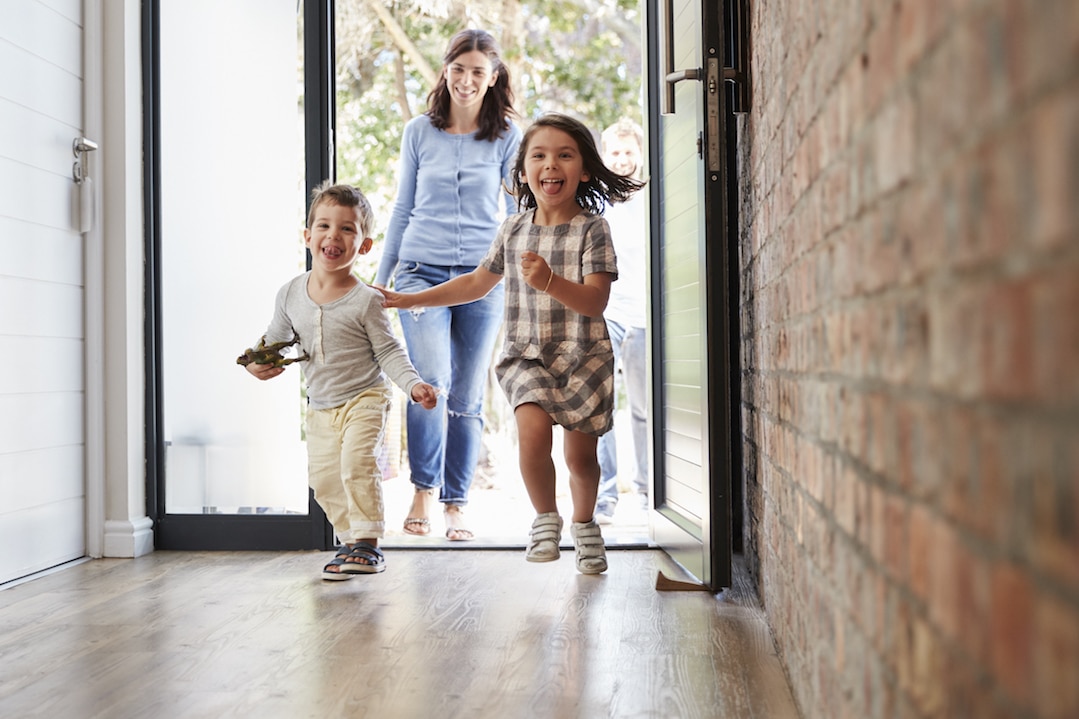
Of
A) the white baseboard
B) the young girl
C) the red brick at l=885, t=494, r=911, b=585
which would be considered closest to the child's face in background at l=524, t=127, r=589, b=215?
the young girl

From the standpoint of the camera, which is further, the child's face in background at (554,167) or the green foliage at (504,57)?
the green foliage at (504,57)

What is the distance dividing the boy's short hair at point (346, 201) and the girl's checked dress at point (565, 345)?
45cm

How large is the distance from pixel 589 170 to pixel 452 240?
753 millimetres

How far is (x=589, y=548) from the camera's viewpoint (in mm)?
2689

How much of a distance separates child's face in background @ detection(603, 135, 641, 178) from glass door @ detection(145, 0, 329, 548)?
1.33 m

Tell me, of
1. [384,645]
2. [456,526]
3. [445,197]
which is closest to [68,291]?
[445,197]

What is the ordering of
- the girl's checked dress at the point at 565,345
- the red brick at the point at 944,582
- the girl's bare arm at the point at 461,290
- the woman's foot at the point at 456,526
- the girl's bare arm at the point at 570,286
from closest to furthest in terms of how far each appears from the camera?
the red brick at the point at 944,582 → the girl's bare arm at the point at 570,286 → the girl's checked dress at the point at 565,345 → the girl's bare arm at the point at 461,290 → the woman's foot at the point at 456,526

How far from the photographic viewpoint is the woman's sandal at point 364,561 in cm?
260

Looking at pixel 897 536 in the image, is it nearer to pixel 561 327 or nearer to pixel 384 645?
pixel 384 645

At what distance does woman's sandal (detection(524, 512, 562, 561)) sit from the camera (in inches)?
103

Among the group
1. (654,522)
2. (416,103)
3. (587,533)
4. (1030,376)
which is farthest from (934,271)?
(416,103)

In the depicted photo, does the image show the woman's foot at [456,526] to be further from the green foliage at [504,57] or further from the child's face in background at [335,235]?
the green foliage at [504,57]

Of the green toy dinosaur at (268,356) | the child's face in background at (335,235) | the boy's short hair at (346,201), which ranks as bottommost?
the green toy dinosaur at (268,356)

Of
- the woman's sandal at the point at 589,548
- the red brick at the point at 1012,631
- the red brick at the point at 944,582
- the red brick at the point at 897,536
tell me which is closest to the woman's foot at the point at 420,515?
the woman's sandal at the point at 589,548
